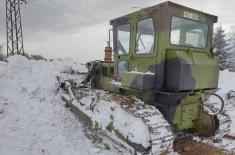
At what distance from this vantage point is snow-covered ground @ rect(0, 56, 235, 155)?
230 inches

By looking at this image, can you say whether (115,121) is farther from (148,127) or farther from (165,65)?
(165,65)

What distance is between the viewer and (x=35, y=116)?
719 cm

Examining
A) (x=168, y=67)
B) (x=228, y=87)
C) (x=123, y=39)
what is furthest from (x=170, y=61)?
(x=228, y=87)

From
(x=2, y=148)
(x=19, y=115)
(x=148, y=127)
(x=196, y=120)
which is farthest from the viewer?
(x=19, y=115)

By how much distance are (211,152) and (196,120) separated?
829 millimetres

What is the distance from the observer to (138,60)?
620 cm

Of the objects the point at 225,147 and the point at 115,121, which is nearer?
the point at 115,121

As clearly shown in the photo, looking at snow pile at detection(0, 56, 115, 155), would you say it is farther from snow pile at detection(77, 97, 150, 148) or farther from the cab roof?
the cab roof

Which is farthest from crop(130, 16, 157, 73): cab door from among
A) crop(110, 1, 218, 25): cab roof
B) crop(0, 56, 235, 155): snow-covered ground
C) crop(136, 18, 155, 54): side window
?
crop(0, 56, 235, 155): snow-covered ground

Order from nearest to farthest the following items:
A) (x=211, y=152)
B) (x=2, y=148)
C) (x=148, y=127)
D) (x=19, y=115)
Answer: (x=148, y=127) < (x=2, y=148) < (x=211, y=152) < (x=19, y=115)

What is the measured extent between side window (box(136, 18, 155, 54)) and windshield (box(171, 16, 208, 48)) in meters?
0.41

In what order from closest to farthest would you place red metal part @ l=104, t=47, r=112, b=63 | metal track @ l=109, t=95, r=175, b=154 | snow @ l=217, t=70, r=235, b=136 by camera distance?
metal track @ l=109, t=95, r=175, b=154, red metal part @ l=104, t=47, r=112, b=63, snow @ l=217, t=70, r=235, b=136

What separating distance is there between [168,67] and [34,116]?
3.60 m

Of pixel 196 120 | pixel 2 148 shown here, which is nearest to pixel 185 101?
pixel 196 120
